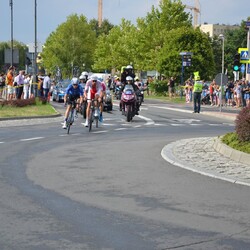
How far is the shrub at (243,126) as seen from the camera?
13.6m

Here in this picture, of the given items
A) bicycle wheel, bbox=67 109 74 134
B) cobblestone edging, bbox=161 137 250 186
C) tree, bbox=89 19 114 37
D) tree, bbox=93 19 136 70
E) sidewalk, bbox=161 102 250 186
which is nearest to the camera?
cobblestone edging, bbox=161 137 250 186

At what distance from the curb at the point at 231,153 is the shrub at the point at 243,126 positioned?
0.36m

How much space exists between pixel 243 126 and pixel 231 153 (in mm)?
648

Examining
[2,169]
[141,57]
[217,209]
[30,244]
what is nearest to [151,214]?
[217,209]

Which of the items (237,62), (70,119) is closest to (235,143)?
(70,119)

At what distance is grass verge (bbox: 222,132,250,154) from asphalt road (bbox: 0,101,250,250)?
1.59 meters

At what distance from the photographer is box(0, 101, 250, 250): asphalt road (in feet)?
21.5

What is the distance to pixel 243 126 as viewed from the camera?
1371 centimetres

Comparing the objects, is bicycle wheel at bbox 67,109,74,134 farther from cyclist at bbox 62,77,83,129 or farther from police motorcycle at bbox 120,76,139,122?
police motorcycle at bbox 120,76,139,122

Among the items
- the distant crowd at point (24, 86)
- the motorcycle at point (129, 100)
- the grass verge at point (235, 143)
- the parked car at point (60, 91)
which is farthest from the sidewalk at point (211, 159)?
the parked car at point (60, 91)

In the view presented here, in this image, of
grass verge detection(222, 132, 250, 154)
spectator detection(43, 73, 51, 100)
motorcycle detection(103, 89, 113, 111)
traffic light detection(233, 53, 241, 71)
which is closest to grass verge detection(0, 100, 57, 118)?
motorcycle detection(103, 89, 113, 111)

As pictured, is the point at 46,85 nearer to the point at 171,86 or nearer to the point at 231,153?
the point at 171,86

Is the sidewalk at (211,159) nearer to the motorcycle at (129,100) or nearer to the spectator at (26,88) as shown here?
the motorcycle at (129,100)

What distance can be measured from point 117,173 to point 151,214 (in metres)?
3.62
